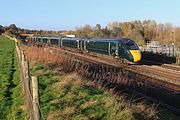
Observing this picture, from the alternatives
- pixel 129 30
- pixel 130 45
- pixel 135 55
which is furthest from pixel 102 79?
pixel 129 30

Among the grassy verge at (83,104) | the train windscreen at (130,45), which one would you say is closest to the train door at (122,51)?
the train windscreen at (130,45)

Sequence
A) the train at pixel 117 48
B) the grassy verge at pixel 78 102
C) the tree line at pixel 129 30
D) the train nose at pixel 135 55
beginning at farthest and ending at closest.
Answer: the tree line at pixel 129 30 < the train at pixel 117 48 < the train nose at pixel 135 55 < the grassy verge at pixel 78 102

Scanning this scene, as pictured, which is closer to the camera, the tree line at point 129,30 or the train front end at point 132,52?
the train front end at point 132,52

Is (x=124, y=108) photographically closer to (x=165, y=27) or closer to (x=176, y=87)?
(x=176, y=87)

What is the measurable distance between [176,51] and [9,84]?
25.9 metres

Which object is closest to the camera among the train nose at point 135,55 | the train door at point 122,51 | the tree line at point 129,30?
the train nose at point 135,55

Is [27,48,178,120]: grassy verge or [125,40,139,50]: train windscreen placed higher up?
[125,40,139,50]: train windscreen

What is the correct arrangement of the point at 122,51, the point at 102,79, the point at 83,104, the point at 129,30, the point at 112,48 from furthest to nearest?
the point at 129,30, the point at 112,48, the point at 122,51, the point at 102,79, the point at 83,104

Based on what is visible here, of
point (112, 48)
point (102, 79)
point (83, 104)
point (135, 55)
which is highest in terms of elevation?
point (112, 48)

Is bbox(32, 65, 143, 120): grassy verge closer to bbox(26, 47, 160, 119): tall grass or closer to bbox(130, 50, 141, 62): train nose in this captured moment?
bbox(26, 47, 160, 119): tall grass

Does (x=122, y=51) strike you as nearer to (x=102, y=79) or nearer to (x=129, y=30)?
(x=102, y=79)

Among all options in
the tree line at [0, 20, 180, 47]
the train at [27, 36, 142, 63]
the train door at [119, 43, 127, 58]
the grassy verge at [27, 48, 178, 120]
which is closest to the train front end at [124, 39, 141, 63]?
the train at [27, 36, 142, 63]

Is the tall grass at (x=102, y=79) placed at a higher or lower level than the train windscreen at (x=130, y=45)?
lower

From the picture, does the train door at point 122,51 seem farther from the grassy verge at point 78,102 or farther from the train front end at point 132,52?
the grassy verge at point 78,102
